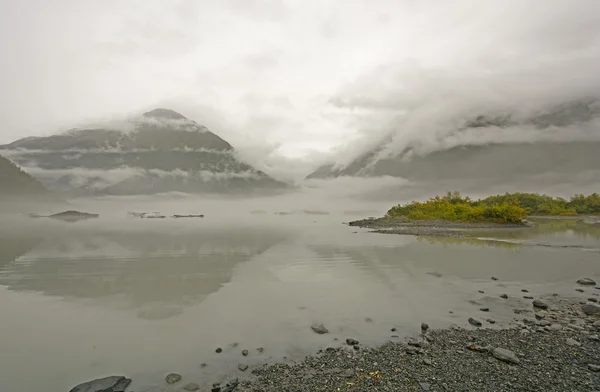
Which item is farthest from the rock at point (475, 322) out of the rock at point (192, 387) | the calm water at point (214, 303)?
the rock at point (192, 387)

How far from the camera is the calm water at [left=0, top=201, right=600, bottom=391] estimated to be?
11790mm

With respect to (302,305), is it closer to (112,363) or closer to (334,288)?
(334,288)

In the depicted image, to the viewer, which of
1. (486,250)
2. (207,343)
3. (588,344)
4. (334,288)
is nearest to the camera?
(588,344)

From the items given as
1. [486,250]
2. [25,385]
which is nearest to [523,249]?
[486,250]

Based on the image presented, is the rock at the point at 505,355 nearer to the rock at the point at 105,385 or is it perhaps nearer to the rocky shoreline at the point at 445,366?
the rocky shoreline at the point at 445,366

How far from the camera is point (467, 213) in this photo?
9494 centimetres

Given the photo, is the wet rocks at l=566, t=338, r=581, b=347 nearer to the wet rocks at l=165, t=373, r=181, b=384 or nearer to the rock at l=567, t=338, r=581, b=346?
the rock at l=567, t=338, r=581, b=346

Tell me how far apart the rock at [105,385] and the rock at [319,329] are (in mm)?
7383

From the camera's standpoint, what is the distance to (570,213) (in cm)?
13562

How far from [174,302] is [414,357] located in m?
13.4

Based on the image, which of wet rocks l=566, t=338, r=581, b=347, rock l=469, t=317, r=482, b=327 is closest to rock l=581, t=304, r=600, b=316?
wet rocks l=566, t=338, r=581, b=347

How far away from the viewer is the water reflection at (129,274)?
19547 millimetres

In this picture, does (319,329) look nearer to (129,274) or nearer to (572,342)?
(572,342)

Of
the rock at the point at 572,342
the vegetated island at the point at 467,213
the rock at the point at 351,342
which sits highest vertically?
the vegetated island at the point at 467,213
